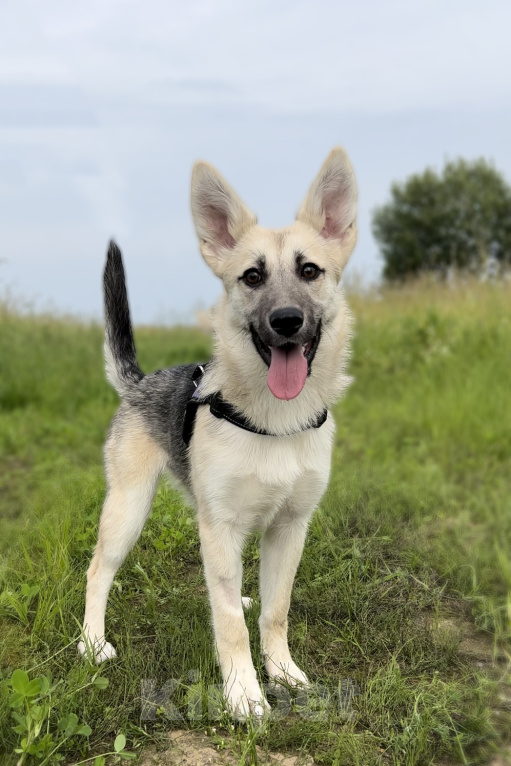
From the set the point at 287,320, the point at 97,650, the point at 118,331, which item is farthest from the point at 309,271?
the point at 97,650

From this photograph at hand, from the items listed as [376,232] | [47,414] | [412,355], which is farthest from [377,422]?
[376,232]

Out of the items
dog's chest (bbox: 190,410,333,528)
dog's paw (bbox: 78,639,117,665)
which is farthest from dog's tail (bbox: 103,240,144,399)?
dog's paw (bbox: 78,639,117,665)

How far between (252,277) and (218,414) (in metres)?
0.70

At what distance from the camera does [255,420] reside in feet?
11.1

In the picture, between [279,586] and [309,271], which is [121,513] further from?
[309,271]

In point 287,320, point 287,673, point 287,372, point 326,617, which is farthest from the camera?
point 326,617

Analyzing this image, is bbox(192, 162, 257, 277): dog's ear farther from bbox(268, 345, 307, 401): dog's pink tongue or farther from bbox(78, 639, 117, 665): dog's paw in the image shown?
bbox(78, 639, 117, 665): dog's paw

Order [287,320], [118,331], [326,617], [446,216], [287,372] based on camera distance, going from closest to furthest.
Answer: [287,320], [287,372], [326,617], [118,331], [446,216]

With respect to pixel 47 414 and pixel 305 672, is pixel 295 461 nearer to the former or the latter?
pixel 305 672

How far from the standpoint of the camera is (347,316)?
3.61 metres

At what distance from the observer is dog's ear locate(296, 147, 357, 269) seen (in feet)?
11.7

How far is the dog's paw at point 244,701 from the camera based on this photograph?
3.31 meters

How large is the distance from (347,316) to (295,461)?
813 millimetres

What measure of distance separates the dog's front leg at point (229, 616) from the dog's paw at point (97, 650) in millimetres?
697
